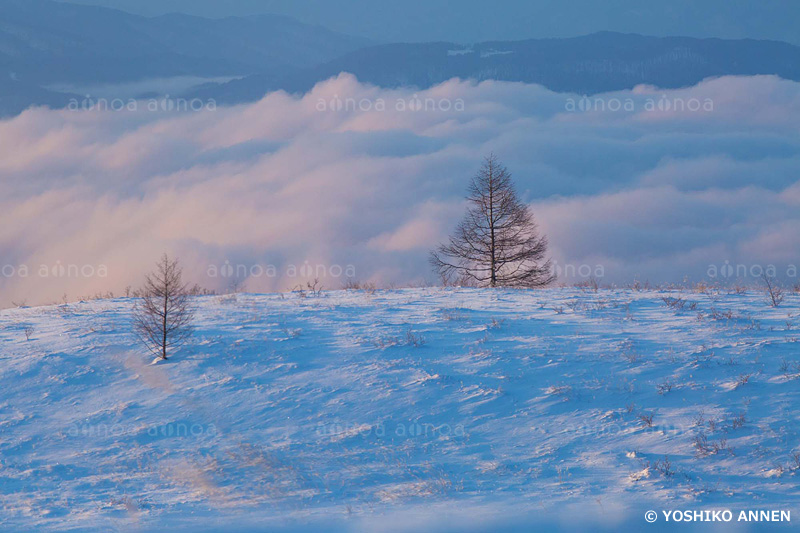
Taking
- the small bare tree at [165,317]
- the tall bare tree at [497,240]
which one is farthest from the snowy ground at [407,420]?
the tall bare tree at [497,240]

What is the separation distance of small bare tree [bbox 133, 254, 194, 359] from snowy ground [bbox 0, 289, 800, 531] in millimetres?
361

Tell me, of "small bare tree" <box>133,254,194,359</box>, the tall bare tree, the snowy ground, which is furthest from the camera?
the tall bare tree

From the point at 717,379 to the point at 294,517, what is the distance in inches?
247

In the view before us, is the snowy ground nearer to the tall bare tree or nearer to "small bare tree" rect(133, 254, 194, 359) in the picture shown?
"small bare tree" rect(133, 254, 194, 359)

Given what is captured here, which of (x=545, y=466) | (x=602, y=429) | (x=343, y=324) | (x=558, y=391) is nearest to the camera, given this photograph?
Answer: (x=545, y=466)

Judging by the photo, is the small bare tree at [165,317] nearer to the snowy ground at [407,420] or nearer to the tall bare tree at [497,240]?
the snowy ground at [407,420]

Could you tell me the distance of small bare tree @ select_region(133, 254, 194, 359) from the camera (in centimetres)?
1155

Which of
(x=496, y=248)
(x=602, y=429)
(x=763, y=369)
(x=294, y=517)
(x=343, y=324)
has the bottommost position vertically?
(x=294, y=517)

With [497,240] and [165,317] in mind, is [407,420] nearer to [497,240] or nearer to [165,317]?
[165,317]

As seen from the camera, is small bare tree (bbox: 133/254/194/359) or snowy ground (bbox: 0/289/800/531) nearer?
snowy ground (bbox: 0/289/800/531)

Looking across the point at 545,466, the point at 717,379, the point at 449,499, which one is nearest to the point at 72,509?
the point at 449,499

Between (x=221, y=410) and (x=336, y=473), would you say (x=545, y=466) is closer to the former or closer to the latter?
(x=336, y=473)

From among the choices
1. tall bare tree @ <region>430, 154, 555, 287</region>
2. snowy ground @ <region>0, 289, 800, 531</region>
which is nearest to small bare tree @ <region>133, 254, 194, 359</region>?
snowy ground @ <region>0, 289, 800, 531</region>

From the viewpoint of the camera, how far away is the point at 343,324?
504 inches
